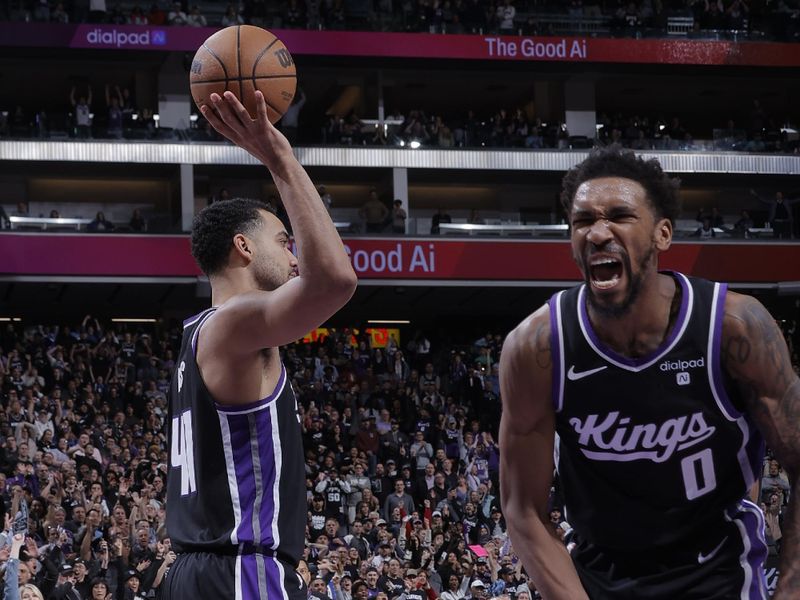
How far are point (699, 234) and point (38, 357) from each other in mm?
17260

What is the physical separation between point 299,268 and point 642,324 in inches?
45.5

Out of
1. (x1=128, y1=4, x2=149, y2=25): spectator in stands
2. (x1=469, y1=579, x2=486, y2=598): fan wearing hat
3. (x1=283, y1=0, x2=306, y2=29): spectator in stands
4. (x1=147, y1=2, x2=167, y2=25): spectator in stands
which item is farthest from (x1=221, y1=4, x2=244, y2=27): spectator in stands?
(x1=469, y1=579, x2=486, y2=598): fan wearing hat

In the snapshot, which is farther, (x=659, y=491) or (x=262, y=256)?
(x=262, y=256)

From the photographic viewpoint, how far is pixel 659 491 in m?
3.86

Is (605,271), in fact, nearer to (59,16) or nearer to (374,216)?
(374,216)

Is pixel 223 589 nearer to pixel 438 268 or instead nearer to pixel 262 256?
pixel 262 256

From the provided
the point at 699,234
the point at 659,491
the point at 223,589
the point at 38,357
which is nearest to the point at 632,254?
the point at 659,491

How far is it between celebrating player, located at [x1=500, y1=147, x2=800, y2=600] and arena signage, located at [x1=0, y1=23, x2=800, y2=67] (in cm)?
2894

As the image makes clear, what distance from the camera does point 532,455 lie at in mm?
4047

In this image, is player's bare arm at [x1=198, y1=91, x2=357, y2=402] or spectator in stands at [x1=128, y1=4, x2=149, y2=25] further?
spectator in stands at [x1=128, y1=4, x2=149, y2=25]

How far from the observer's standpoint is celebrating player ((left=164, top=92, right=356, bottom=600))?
409 centimetres

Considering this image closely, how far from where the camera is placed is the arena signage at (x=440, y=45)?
31234mm

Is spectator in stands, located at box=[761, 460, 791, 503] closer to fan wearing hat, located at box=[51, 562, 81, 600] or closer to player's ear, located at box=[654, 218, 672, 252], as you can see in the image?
fan wearing hat, located at box=[51, 562, 81, 600]

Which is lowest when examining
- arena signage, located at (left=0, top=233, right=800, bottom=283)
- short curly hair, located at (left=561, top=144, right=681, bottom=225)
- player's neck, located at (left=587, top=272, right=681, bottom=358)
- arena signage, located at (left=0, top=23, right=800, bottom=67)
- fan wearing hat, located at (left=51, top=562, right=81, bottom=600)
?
fan wearing hat, located at (left=51, top=562, right=81, bottom=600)
